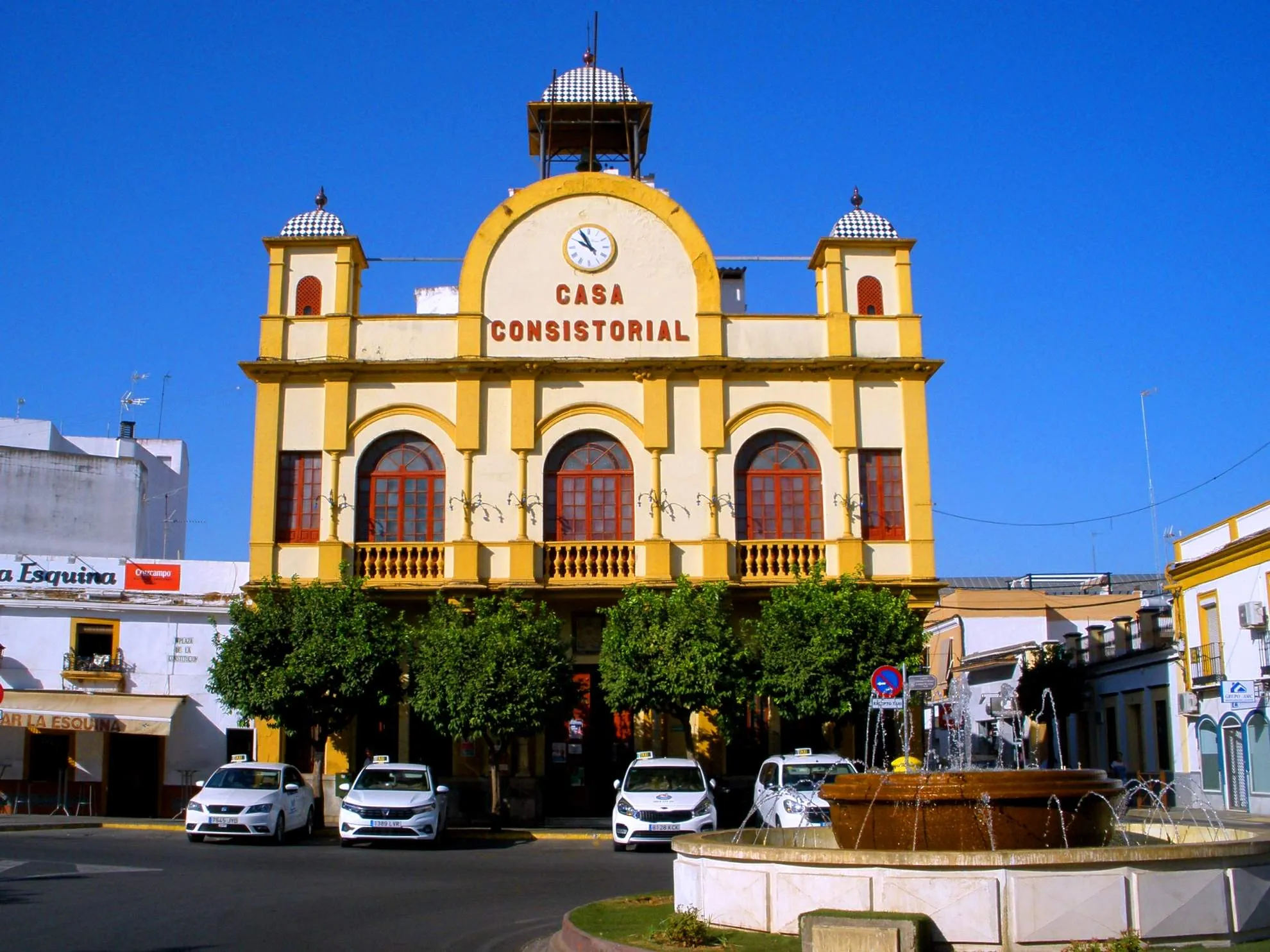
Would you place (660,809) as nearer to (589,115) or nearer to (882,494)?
(882,494)

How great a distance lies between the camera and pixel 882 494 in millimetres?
31000

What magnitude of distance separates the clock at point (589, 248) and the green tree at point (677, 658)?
329 inches

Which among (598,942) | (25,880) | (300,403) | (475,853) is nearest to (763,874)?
(598,942)

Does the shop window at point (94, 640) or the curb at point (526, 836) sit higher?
the shop window at point (94, 640)

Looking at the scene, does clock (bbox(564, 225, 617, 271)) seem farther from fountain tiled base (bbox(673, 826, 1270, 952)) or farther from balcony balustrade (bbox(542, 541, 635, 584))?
fountain tiled base (bbox(673, 826, 1270, 952))

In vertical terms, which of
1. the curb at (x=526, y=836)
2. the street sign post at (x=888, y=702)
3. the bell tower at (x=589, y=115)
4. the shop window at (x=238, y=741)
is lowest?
the curb at (x=526, y=836)

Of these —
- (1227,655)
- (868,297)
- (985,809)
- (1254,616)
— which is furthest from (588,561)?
(985,809)

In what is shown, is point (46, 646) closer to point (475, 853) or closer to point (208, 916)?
point (475, 853)

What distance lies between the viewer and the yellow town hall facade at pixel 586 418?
3030 centimetres

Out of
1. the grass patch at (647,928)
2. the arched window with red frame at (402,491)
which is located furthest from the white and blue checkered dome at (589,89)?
the grass patch at (647,928)

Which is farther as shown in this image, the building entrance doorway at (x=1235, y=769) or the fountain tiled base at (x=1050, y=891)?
the building entrance doorway at (x=1235, y=769)

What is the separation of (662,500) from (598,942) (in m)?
19.7

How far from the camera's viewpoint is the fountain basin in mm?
11914

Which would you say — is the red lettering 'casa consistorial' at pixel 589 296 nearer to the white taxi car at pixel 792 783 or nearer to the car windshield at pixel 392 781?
the white taxi car at pixel 792 783
